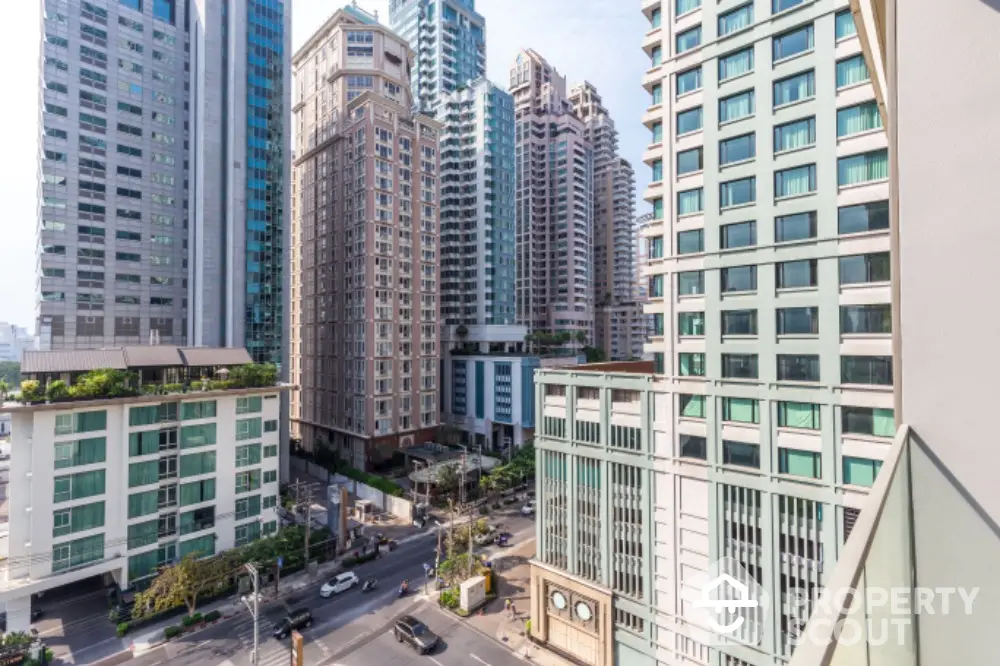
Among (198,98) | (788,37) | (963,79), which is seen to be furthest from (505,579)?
(198,98)

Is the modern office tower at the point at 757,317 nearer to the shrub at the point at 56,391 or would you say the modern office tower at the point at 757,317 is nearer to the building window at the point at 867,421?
the building window at the point at 867,421

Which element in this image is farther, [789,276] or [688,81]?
[688,81]

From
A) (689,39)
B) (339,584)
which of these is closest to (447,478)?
(339,584)

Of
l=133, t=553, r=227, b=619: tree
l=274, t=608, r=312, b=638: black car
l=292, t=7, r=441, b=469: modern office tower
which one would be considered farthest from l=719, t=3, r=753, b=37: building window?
l=292, t=7, r=441, b=469: modern office tower

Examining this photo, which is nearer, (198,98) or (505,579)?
(505,579)

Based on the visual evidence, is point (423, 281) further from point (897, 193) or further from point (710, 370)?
point (897, 193)

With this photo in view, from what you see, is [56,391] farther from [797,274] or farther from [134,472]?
[797,274]
